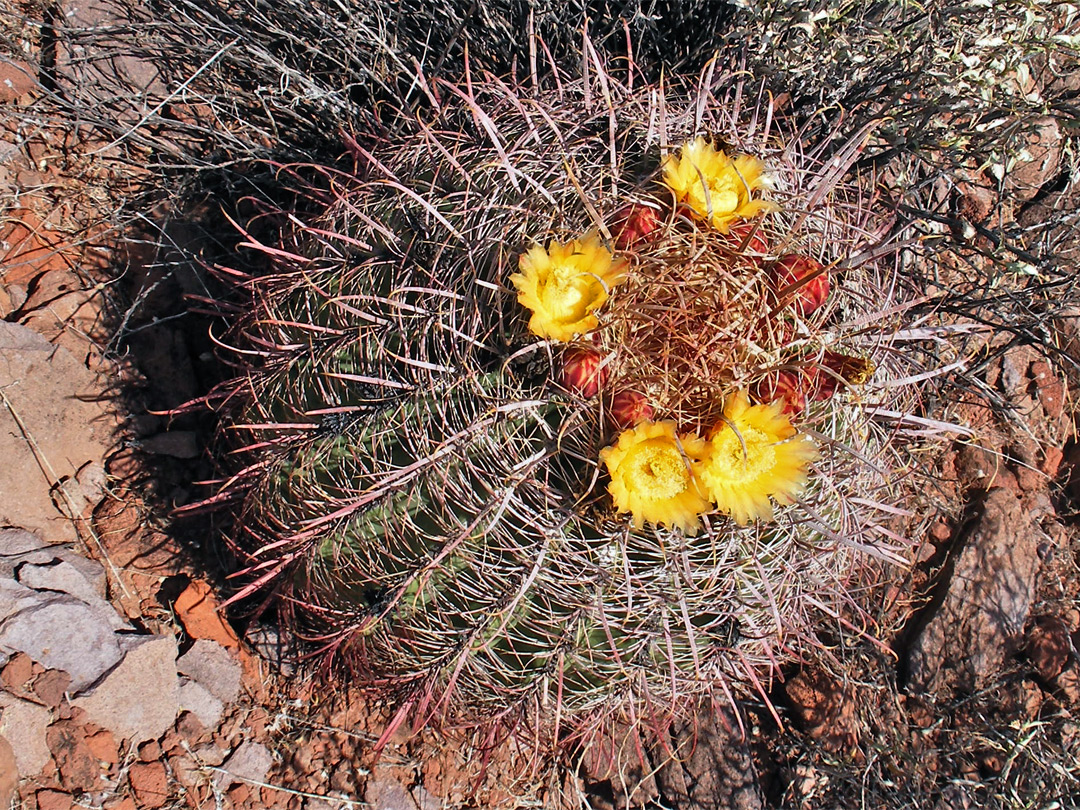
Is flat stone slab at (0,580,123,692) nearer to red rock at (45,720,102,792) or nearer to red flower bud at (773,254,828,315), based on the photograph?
red rock at (45,720,102,792)

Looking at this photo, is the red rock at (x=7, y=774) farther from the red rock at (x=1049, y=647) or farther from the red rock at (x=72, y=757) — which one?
the red rock at (x=1049, y=647)

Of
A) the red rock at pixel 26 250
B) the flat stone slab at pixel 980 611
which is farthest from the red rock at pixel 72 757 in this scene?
the flat stone slab at pixel 980 611

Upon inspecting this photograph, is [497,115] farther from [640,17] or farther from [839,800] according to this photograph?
[839,800]

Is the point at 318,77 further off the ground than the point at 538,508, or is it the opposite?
the point at 318,77

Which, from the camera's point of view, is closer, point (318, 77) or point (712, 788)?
point (712, 788)

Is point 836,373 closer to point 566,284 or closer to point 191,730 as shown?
point 566,284

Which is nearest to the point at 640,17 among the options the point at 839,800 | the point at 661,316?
the point at 661,316

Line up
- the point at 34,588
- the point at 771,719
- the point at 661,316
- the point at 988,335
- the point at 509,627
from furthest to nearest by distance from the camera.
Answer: the point at 988,335 → the point at 771,719 → the point at 34,588 → the point at 509,627 → the point at 661,316
